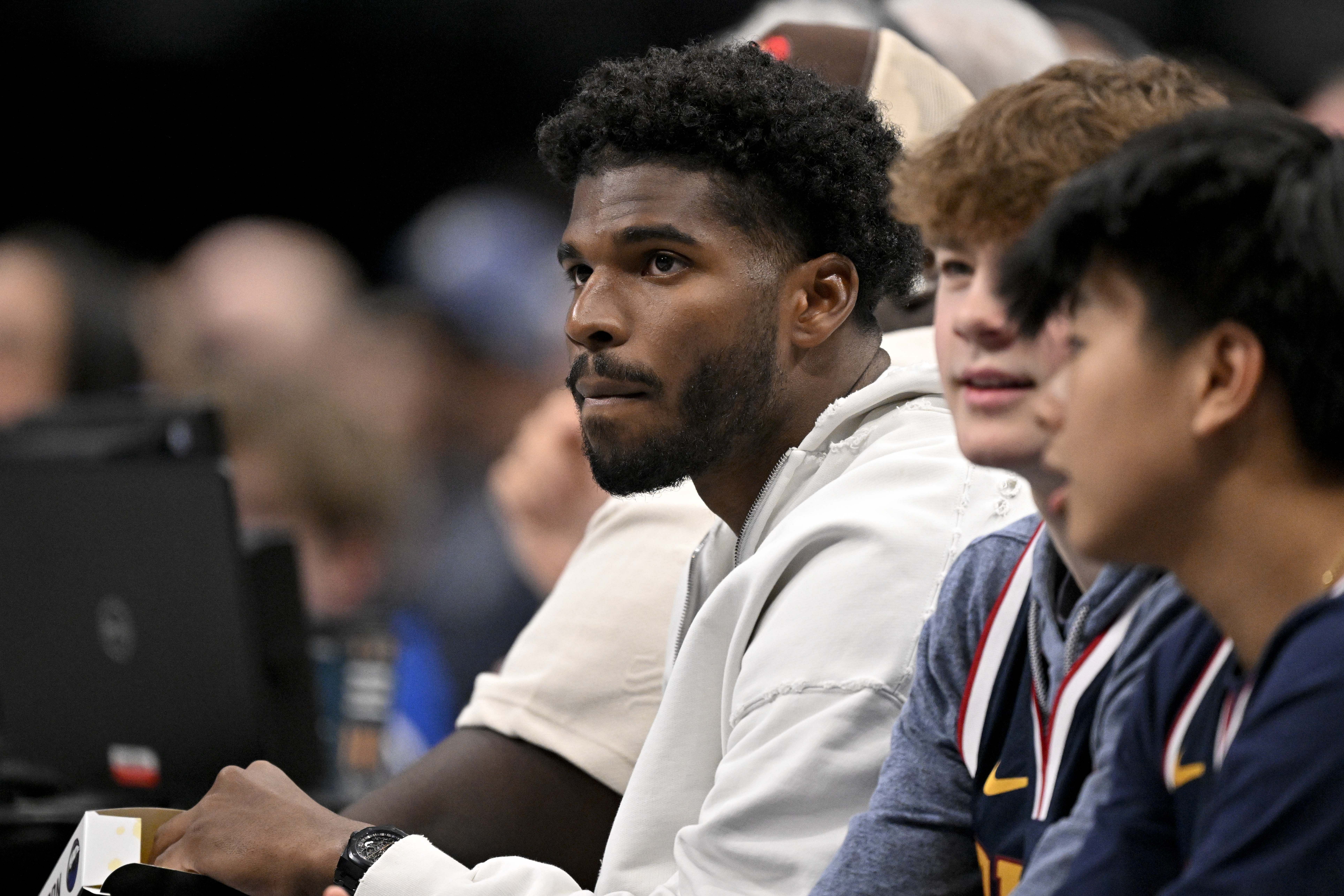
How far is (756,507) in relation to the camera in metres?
1.66

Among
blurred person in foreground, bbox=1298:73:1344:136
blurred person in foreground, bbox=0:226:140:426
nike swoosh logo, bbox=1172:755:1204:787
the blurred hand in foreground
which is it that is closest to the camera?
nike swoosh logo, bbox=1172:755:1204:787

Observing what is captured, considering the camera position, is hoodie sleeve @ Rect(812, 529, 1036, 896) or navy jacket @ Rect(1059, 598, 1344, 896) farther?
hoodie sleeve @ Rect(812, 529, 1036, 896)

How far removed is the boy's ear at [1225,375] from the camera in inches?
32.7

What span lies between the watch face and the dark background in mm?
2436

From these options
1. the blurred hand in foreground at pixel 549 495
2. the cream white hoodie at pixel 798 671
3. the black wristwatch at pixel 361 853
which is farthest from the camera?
the blurred hand in foreground at pixel 549 495

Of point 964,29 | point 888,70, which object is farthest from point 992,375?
point 964,29

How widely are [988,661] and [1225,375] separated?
372mm

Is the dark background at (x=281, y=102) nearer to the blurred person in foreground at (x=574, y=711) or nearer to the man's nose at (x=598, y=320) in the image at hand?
the blurred person in foreground at (x=574, y=711)

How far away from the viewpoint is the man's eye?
1.67m

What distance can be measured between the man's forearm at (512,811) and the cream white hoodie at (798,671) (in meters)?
0.25

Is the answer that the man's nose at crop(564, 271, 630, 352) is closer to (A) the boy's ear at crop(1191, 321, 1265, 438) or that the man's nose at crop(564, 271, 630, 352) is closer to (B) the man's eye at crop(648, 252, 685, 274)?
(B) the man's eye at crop(648, 252, 685, 274)

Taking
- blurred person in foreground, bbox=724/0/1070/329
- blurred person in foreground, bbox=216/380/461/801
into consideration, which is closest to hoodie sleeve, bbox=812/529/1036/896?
blurred person in foreground, bbox=724/0/1070/329

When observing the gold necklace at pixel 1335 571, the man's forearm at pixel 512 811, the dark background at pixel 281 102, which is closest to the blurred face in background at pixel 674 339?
the man's forearm at pixel 512 811

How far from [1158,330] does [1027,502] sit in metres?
0.61
